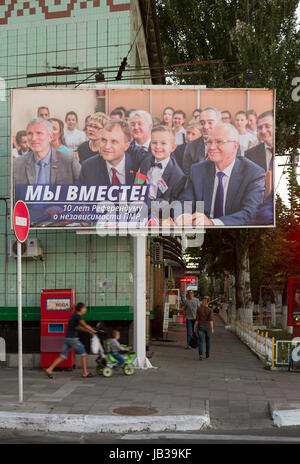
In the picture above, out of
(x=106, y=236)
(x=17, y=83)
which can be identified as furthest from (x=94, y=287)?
(x=17, y=83)

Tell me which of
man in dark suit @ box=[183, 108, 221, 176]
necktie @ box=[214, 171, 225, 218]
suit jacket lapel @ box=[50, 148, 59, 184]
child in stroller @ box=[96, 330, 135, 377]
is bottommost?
child in stroller @ box=[96, 330, 135, 377]

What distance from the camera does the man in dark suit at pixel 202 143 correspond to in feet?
46.2

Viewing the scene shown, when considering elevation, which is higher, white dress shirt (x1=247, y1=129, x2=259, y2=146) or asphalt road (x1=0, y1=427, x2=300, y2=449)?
white dress shirt (x1=247, y1=129, x2=259, y2=146)

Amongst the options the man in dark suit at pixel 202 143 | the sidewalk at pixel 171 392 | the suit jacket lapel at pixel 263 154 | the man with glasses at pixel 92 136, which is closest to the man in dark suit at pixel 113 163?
the man with glasses at pixel 92 136

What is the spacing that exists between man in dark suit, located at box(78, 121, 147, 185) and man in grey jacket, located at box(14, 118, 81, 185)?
0.29 m

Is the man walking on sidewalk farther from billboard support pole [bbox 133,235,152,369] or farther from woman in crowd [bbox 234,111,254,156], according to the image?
woman in crowd [bbox 234,111,254,156]

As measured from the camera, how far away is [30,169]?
Answer: 14.0 metres

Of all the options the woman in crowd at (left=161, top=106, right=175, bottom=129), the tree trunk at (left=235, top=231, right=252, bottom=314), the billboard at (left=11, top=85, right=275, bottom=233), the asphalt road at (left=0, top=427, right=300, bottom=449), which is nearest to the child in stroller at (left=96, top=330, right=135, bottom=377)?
the billboard at (left=11, top=85, right=275, bottom=233)

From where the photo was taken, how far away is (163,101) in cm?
1412

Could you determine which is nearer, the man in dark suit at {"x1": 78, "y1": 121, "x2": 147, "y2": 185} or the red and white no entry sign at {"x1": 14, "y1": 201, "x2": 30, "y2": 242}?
the red and white no entry sign at {"x1": 14, "y1": 201, "x2": 30, "y2": 242}

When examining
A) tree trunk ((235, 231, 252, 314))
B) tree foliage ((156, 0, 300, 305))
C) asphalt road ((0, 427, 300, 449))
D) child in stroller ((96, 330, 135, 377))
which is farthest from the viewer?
tree trunk ((235, 231, 252, 314))

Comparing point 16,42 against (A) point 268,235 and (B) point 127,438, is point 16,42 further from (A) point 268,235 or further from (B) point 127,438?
(A) point 268,235

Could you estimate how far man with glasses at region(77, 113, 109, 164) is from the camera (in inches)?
554

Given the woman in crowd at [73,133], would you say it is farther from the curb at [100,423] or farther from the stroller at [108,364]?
the curb at [100,423]
